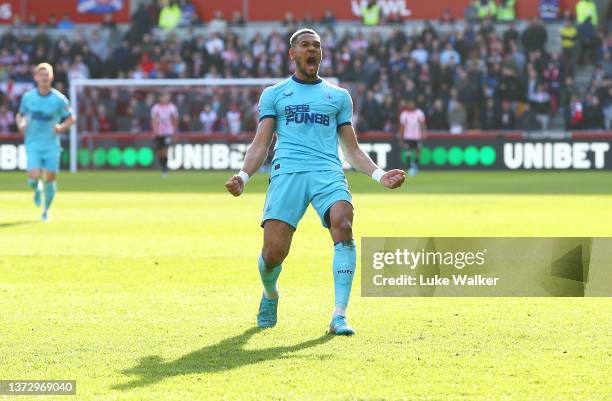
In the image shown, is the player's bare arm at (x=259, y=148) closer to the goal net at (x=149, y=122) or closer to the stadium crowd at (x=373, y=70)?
the goal net at (x=149, y=122)

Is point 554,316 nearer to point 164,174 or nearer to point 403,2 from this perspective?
point 164,174

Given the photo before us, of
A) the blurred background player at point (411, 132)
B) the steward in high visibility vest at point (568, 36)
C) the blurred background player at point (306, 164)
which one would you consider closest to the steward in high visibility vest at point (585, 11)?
the steward in high visibility vest at point (568, 36)

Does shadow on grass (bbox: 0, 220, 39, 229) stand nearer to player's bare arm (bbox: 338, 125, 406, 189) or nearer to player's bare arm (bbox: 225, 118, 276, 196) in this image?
player's bare arm (bbox: 225, 118, 276, 196)

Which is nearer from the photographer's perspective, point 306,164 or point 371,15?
point 306,164

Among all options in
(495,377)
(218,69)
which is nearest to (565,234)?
(495,377)

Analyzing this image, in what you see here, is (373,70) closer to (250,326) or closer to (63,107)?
(63,107)

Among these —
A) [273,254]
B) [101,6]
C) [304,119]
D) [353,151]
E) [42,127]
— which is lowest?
Result: [42,127]

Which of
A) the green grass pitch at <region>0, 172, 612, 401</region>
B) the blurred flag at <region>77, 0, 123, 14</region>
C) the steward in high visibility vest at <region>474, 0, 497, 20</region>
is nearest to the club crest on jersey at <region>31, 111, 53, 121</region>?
the green grass pitch at <region>0, 172, 612, 401</region>

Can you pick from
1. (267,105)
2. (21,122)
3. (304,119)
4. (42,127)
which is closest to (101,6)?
(42,127)

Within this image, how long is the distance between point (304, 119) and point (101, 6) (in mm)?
37957

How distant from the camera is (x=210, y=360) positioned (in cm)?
772

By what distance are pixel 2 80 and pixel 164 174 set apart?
29.7ft

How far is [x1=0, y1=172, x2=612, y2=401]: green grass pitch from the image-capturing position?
6965mm
